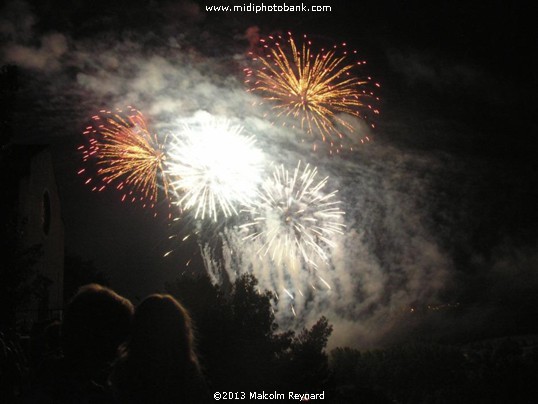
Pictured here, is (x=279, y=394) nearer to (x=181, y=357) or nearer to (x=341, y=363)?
(x=181, y=357)

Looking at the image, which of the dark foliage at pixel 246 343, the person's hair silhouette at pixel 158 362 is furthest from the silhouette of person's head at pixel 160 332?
the dark foliage at pixel 246 343

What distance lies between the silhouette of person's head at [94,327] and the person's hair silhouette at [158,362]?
270 millimetres

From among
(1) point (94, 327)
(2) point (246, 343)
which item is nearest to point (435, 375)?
(2) point (246, 343)

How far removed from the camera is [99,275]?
151 ft

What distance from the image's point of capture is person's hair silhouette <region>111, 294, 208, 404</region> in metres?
3.21

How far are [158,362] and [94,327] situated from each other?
0.68 m

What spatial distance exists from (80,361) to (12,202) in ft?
69.8

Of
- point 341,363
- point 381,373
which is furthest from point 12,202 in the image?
point 381,373

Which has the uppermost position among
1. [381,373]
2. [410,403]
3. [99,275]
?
[99,275]

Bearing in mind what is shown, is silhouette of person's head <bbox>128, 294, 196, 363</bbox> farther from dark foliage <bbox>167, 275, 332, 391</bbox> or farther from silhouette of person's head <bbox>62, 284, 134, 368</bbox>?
dark foliage <bbox>167, 275, 332, 391</bbox>

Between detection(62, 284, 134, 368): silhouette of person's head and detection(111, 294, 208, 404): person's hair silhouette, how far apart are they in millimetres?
270

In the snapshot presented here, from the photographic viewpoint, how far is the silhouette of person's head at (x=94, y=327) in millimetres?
3502

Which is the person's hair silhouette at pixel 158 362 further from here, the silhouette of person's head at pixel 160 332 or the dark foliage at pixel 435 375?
the dark foliage at pixel 435 375

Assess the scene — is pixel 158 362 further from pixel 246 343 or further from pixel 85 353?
pixel 246 343
